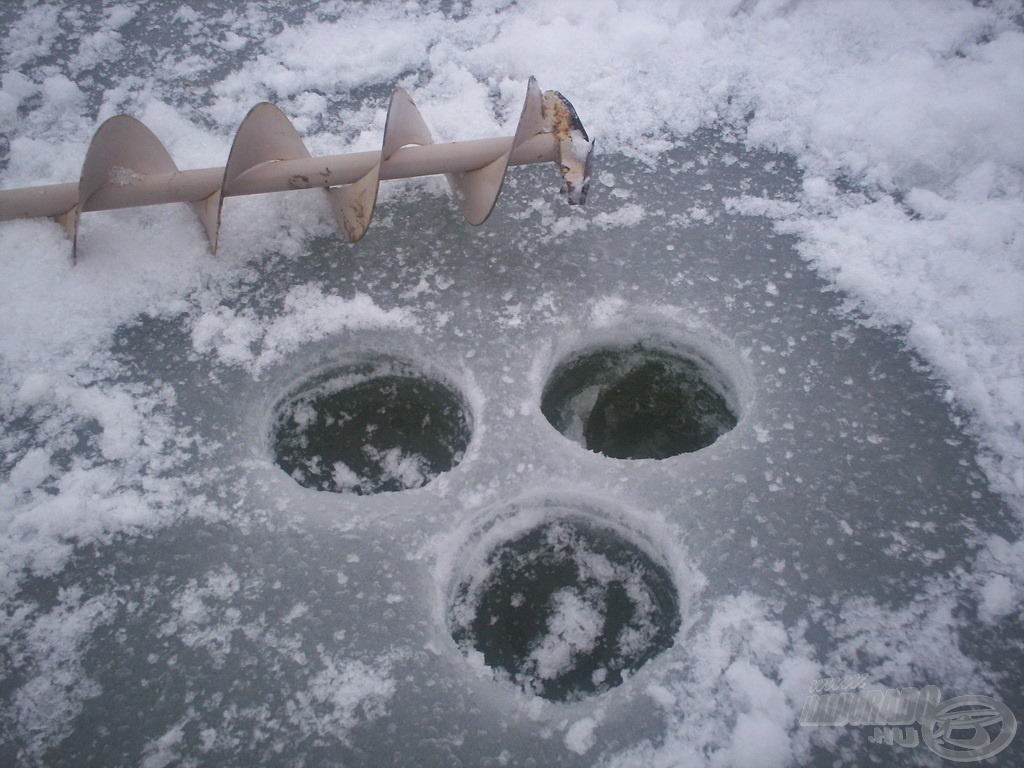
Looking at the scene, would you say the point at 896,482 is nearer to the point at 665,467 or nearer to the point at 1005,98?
the point at 665,467

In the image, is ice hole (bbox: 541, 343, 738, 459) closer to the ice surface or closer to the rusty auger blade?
the ice surface

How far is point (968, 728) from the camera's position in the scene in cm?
134

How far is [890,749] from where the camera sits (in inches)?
52.2

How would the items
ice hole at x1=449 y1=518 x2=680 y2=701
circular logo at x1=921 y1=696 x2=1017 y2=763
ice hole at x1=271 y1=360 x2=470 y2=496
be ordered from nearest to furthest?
1. circular logo at x1=921 y1=696 x2=1017 y2=763
2. ice hole at x1=449 y1=518 x2=680 y2=701
3. ice hole at x1=271 y1=360 x2=470 y2=496

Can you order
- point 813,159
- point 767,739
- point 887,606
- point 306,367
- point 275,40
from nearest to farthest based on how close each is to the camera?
point 767,739, point 887,606, point 306,367, point 813,159, point 275,40

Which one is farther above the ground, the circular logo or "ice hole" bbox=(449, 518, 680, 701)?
the circular logo

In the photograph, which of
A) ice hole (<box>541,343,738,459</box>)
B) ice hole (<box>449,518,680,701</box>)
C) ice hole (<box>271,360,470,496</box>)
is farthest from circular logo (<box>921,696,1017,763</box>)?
ice hole (<box>271,360,470,496</box>)

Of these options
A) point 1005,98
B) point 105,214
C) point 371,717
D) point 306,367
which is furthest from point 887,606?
point 105,214

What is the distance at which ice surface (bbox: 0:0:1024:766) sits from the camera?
1.38 meters

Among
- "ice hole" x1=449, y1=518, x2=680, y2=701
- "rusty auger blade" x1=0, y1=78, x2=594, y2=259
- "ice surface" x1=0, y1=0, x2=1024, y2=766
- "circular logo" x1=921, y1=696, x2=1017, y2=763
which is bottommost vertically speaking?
"ice hole" x1=449, y1=518, x2=680, y2=701

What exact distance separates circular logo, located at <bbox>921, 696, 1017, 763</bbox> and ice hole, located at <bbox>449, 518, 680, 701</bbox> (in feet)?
1.57

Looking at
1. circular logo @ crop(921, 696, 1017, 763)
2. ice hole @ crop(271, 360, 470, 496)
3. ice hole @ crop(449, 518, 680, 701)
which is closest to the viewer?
circular logo @ crop(921, 696, 1017, 763)

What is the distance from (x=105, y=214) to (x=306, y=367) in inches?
30.5

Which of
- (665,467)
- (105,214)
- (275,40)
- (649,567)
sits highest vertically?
(275,40)
